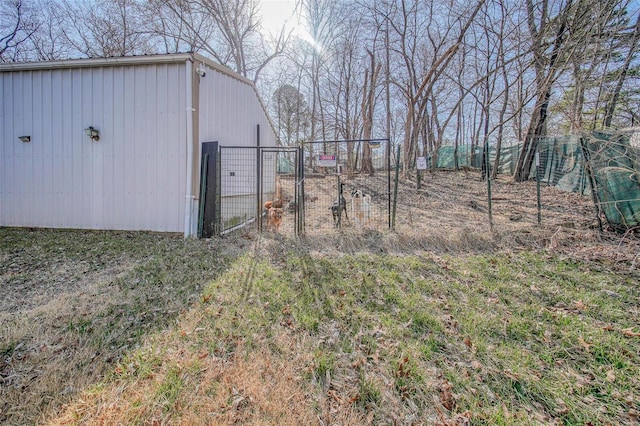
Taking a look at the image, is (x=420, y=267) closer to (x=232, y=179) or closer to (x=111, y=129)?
(x=232, y=179)

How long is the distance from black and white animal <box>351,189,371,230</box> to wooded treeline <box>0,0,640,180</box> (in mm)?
3240

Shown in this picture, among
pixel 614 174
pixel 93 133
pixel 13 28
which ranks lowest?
pixel 614 174

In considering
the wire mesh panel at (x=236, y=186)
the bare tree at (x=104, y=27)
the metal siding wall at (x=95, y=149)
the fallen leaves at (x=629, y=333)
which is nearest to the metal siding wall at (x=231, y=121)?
the wire mesh panel at (x=236, y=186)

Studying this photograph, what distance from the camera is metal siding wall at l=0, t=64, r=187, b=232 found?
544 cm

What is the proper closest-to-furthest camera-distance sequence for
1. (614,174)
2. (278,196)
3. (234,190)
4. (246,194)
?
(614,174) < (234,190) < (246,194) < (278,196)

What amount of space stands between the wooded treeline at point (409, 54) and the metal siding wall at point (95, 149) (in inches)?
132

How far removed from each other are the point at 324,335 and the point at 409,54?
13145mm

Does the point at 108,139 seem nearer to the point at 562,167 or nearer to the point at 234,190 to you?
the point at 234,190

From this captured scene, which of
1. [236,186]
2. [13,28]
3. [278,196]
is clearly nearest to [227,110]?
[236,186]

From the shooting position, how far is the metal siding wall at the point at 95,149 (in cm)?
544

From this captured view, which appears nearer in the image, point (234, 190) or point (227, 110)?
point (234, 190)

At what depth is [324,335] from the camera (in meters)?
2.35

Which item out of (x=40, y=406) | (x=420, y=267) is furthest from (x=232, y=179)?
(x=40, y=406)

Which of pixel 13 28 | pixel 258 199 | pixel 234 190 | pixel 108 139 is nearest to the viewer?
pixel 258 199
